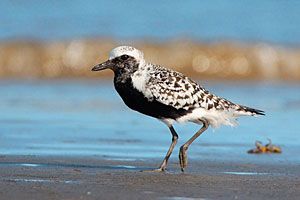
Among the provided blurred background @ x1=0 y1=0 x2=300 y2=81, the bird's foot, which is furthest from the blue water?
the bird's foot

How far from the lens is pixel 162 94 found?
25.6 ft

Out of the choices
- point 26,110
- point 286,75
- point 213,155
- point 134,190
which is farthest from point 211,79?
point 134,190

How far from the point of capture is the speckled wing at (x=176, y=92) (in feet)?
25.6

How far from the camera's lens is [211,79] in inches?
730

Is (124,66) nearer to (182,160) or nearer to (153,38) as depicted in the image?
(182,160)

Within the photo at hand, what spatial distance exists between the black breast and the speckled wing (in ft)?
0.17

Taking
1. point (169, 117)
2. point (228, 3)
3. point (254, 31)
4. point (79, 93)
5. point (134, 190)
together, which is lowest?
point (134, 190)

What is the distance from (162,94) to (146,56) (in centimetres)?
1199

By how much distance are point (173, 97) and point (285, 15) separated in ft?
61.1

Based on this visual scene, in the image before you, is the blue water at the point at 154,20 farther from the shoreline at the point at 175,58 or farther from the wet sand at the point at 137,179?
the wet sand at the point at 137,179

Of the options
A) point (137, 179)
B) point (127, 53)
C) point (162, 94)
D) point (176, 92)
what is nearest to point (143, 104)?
point (162, 94)

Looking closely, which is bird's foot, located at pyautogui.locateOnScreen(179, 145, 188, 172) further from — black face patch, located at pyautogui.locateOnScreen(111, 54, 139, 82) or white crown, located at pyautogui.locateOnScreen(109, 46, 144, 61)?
white crown, located at pyautogui.locateOnScreen(109, 46, 144, 61)

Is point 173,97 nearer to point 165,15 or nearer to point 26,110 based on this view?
point 26,110

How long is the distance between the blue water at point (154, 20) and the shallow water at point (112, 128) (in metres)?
6.07
